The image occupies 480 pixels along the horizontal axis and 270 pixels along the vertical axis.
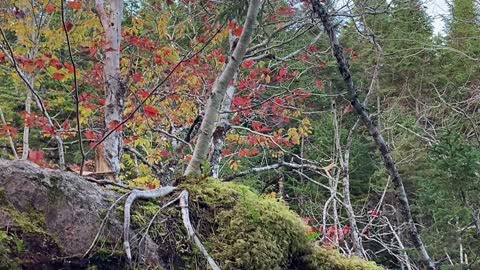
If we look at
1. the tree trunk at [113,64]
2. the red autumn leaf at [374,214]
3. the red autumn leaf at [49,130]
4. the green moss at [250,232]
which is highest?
the tree trunk at [113,64]

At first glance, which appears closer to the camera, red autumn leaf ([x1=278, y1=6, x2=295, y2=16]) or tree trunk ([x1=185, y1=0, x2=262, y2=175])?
tree trunk ([x1=185, y1=0, x2=262, y2=175])

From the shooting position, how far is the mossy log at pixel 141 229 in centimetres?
138

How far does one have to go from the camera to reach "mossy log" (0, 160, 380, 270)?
138cm

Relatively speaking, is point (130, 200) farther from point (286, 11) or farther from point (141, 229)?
point (286, 11)

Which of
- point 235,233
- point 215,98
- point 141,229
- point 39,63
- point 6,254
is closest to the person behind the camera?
point 6,254

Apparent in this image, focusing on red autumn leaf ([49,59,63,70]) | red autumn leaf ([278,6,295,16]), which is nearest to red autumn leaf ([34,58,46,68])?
red autumn leaf ([49,59,63,70])

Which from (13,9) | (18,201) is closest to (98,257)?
(18,201)

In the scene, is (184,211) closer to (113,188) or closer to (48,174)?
(113,188)

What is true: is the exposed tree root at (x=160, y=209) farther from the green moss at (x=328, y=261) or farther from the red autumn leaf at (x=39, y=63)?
the red autumn leaf at (x=39, y=63)

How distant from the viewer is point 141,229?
60.6 inches

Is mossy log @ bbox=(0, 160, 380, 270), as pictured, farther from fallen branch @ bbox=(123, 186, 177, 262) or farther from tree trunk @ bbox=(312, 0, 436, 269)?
tree trunk @ bbox=(312, 0, 436, 269)

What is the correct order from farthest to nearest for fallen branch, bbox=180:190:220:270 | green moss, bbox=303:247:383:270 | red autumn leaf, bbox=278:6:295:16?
red autumn leaf, bbox=278:6:295:16
green moss, bbox=303:247:383:270
fallen branch, bbox=180:190:220:270

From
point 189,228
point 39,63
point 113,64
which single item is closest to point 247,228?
point 189,228

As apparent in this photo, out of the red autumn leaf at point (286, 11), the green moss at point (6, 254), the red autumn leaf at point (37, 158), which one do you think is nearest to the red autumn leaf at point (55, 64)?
the red autumn leaf at point (37, 158)
